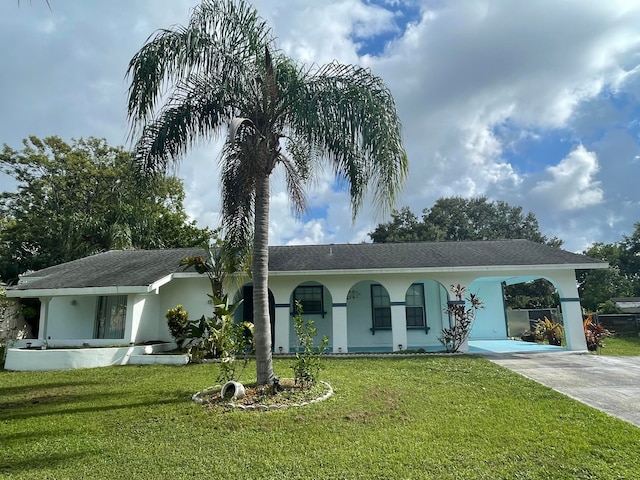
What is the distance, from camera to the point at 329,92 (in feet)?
23.9

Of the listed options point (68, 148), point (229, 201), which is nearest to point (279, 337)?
point (229, 201)

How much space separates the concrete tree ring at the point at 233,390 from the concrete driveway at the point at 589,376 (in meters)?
6.07

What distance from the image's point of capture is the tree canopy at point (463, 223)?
37.5m

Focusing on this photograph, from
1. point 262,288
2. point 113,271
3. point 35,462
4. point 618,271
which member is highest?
point 618,271

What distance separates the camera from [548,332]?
606 inches

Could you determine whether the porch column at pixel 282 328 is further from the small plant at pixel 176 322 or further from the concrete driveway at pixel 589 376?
the concrete driveway at pixel 589 376

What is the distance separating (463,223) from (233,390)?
120 ft

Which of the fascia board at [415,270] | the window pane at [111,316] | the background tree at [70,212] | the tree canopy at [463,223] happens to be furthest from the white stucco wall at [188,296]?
the tree canopy at [463,223]

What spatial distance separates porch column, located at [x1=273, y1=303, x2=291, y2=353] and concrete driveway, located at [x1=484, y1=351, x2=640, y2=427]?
6491 mm

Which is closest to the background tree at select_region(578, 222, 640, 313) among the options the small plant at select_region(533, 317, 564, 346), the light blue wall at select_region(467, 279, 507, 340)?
the light blue wall at select_region(467, 279, 507, 340)

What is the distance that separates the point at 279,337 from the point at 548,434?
30.1 feet

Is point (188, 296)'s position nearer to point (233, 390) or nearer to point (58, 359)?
point (58, 359)

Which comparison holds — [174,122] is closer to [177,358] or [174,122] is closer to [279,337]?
[177,358]

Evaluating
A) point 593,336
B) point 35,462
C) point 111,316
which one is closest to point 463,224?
point 593,336
